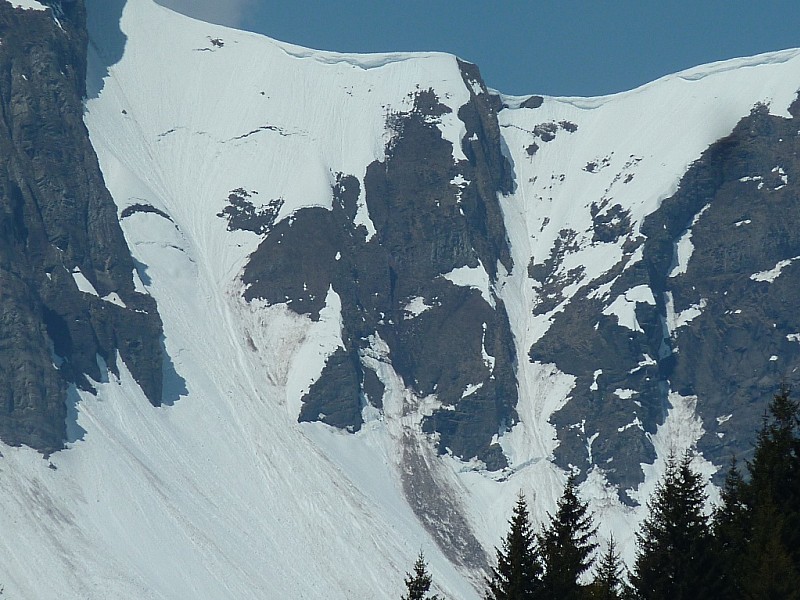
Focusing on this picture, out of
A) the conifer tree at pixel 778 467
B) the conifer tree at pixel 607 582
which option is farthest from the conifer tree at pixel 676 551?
the conifer tree at pixel 778 467

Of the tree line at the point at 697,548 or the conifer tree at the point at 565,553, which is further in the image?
the conifer tree at the point at 565,553

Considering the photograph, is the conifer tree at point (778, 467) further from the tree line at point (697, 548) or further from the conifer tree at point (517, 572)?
the conifer tree at point (517, 572)

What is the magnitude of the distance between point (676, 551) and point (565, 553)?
4355 millimetres

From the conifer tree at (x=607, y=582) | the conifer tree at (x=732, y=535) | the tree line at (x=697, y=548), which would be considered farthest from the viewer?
the conifer tree at (x=732, y=535)

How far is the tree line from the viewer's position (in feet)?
130

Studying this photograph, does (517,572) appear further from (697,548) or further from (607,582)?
(697,548)

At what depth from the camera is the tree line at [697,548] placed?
39.6m

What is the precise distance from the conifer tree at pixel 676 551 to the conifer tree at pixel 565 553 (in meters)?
2.11

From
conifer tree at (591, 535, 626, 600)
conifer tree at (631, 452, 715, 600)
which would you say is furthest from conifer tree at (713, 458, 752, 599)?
conifer tree at (591, 535, 626, 600)

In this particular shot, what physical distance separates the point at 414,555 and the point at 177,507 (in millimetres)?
33848

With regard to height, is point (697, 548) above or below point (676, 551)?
above

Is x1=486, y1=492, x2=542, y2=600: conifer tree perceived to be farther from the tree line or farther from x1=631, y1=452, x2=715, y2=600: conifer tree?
x1=631, y1=452, x2=715, y2=600: conifer tree

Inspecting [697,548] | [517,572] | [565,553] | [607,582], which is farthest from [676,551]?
[517,572]

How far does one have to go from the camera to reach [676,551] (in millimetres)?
40656
